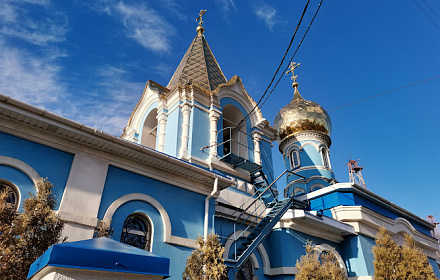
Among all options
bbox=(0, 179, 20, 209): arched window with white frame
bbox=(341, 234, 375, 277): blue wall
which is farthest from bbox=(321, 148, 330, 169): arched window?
bbox=(0, 179, 20, 209): arched window with white frame

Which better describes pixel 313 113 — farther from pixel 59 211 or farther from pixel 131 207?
pixel 59 211

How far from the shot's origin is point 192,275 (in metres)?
6.50

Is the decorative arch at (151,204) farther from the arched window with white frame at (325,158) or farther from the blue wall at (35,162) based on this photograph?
the arched window with white frame at (325,158)

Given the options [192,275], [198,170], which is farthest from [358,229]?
[192,275]

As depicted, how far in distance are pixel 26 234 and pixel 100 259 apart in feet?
7.18

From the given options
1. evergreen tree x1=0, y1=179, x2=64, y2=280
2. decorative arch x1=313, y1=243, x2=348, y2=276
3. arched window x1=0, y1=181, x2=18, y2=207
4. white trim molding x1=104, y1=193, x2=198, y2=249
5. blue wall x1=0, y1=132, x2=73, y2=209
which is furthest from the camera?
decorative arch x1=313, y1=243, x2=348, y2=276

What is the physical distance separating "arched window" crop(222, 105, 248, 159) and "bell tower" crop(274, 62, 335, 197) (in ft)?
26.3

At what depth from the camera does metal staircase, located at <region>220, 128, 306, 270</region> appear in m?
8.89

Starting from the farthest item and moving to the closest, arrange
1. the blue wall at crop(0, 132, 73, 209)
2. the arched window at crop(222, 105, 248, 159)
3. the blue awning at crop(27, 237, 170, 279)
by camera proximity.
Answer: the arched window at crop(222, 105, 248, 159) < the blue wall at crop(0, 132, 73, 209) < the blue awning at crop(27, 237, 170, 279)

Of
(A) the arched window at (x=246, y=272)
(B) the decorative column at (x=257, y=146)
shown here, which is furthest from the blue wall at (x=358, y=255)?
(B) the decorative column at (x=257, y=146)

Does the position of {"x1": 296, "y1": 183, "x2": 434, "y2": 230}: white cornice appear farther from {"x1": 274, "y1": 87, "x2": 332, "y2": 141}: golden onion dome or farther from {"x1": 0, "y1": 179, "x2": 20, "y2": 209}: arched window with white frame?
{"x1": 0, "y1": 179, "x2": 20, "y2": 209}: arched window with white frame

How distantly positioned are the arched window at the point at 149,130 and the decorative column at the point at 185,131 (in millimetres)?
2529

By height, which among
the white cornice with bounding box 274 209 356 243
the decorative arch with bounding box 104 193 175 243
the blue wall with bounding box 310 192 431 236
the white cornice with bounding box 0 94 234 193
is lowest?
the decorative arch with bounding box 104 193 175 243

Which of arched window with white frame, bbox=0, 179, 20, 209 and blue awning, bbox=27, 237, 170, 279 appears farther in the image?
arched window with white frame, bbox=0, 179, 20, 209
